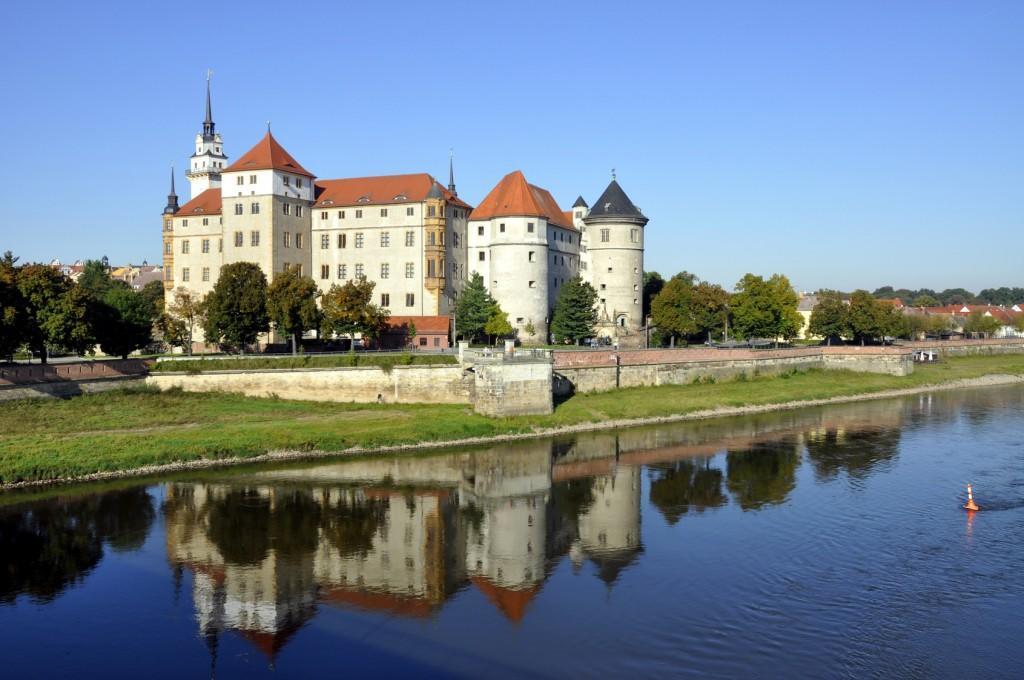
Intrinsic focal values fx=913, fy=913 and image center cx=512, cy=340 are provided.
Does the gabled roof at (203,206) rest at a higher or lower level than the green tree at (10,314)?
higher

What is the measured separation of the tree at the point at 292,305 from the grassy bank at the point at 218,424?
7.57m

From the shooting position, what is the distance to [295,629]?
65.6 ft

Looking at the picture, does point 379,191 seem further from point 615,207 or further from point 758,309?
point 758,309

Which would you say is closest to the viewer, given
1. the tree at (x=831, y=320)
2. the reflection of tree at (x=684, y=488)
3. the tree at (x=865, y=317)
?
the reflection of tree at (x=684, y=488)

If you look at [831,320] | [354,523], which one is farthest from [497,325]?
[354,523]

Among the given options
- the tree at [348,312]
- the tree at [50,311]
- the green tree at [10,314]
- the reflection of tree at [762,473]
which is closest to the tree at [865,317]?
the reflection of tree at [762,473]

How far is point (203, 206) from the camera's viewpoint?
70.9 meters

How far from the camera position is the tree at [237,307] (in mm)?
50344

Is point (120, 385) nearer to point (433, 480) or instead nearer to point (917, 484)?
point (433, 480)

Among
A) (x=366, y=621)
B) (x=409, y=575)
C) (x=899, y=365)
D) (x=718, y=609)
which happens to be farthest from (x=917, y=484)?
(x=899, y=365)

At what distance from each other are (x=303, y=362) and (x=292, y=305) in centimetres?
595

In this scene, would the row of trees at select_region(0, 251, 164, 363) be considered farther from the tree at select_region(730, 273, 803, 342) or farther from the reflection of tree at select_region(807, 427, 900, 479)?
the tree at select_region(730, 273, 803, 342)

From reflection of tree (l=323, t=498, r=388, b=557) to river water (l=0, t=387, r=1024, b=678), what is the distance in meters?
0.12

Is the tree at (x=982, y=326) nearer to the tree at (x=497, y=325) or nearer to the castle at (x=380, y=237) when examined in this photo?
the castle at (x=380, y=237)
